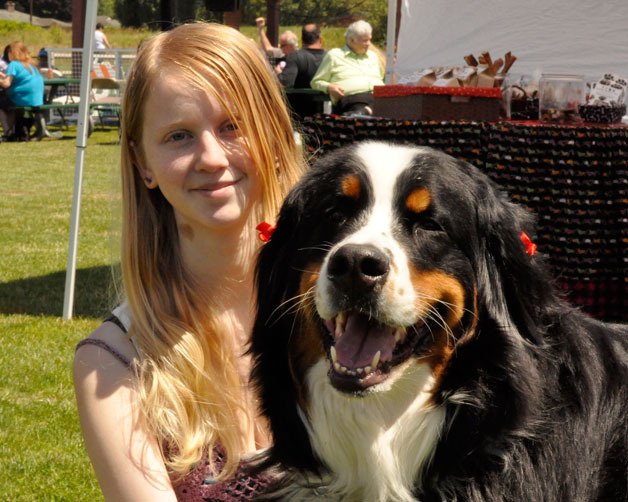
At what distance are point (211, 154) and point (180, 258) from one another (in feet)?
1.25

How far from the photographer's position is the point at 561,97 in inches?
158

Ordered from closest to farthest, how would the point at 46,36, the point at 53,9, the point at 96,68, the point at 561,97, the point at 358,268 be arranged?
the point at 358,268
the point at 561,97
the point at 96,68
the point at 46,36
the point at 53,9

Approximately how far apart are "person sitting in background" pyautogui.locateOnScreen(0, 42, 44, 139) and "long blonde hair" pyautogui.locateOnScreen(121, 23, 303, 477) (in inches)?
588

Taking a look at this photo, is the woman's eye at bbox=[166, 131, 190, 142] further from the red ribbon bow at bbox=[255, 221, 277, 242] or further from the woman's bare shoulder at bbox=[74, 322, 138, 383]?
the woman's bare shoulder at bbox=[74, 322, 138, 383]

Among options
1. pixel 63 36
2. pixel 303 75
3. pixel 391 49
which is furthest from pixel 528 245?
pixel 63 36

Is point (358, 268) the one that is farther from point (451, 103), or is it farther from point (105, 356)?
point (451, 103)

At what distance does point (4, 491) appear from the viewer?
3615 millimetres

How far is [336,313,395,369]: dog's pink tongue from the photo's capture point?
6.95ft

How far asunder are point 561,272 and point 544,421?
1.67 m

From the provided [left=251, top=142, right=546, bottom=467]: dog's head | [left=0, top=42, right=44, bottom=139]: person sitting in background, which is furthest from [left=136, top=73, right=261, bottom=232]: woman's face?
[left=0, top=42, right=44, bottom=139]: person sitting in background

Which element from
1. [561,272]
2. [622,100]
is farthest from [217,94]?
[622,100]

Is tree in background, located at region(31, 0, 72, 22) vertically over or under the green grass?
over

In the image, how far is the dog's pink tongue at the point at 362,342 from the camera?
2117mm

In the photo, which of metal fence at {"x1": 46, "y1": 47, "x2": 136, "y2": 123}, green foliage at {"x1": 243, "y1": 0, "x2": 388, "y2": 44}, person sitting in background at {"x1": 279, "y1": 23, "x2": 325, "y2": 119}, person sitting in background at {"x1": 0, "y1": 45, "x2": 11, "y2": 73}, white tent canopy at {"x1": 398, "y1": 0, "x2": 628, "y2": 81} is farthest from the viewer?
green foliage at {"x1": 243, "y1": 0, "x2": 388, "y2": 44}
